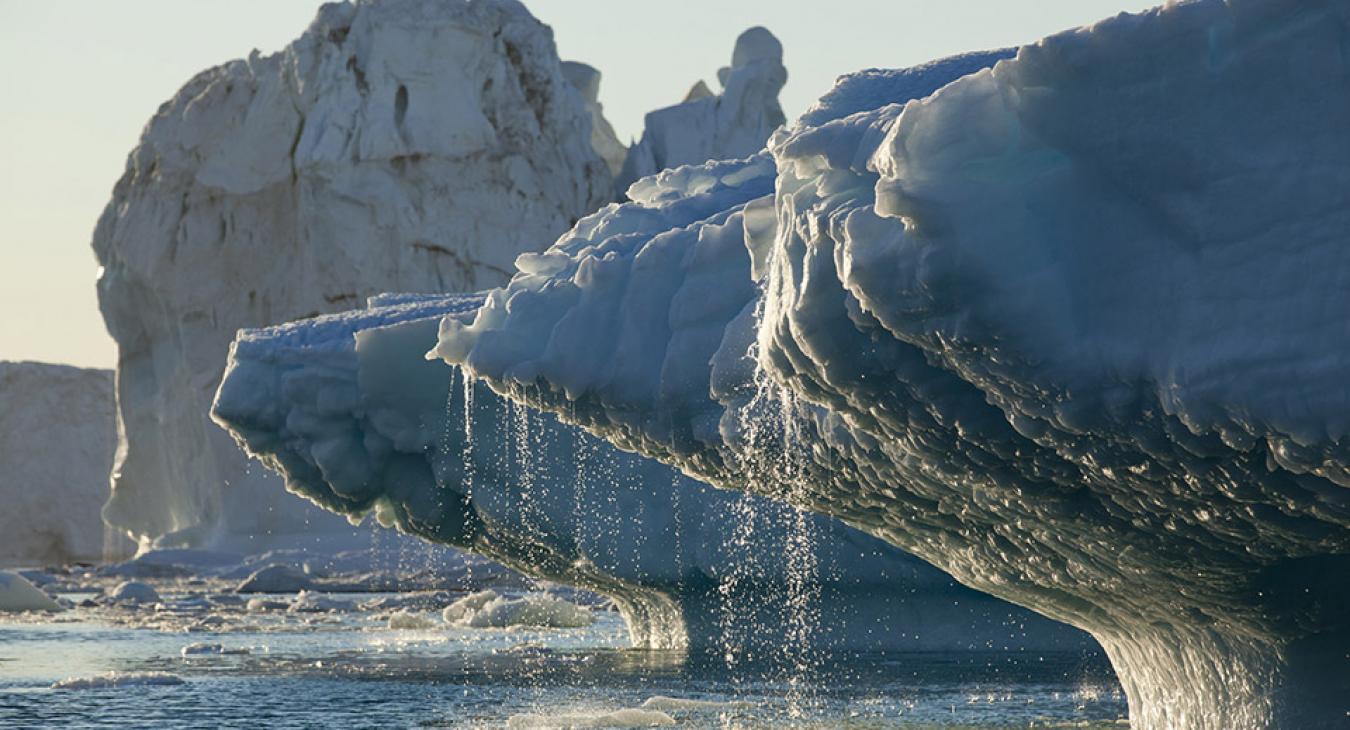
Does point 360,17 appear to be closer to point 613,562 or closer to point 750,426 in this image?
point 613,562

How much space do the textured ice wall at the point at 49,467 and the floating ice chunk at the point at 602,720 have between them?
5007 centimetres

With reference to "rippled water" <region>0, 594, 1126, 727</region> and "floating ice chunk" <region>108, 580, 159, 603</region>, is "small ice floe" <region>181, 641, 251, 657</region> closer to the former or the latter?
"rippled water" <region>0, 594, 1126, 727</region>

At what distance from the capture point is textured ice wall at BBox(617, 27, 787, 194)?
40875 millimetres

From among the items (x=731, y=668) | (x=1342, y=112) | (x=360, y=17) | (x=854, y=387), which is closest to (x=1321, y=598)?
(x=854, y=387)

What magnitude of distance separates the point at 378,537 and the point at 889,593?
67.8ft

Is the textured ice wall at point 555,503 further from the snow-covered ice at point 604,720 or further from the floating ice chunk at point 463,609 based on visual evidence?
the floating ice chunk at point 463,609

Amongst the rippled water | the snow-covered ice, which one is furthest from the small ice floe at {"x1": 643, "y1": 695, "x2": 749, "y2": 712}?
the snow-covered ice

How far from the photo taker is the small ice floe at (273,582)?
1236 inches

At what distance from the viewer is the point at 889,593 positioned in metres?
16.5

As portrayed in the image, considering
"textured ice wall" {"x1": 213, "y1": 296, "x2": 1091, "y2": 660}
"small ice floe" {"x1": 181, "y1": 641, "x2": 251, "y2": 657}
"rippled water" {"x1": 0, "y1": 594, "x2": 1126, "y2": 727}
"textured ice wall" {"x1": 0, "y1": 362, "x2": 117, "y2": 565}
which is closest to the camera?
"rippled water" {"x1": 0, "y1": 594, "x2": 1126, "y2": 727}

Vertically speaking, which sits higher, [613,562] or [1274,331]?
[1274,331]

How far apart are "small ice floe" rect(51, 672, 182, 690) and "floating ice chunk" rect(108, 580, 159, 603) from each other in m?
14.9

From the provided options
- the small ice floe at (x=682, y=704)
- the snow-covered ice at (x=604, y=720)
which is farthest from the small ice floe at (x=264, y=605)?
the snow-covered ice at (x=604, y=720)

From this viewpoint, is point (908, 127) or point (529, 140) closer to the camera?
point (908, 127)
